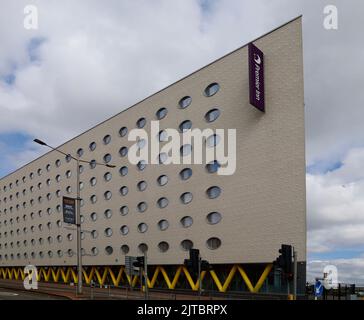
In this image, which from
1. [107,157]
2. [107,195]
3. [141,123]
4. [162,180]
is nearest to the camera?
[162,180]

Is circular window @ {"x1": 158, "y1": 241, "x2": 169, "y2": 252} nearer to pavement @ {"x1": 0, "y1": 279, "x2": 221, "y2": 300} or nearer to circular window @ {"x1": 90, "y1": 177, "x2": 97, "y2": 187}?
pavement @ {"x1": 0, "y1": 279, "x2": 221, "y2": 300}

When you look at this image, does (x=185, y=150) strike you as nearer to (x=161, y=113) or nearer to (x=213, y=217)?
(x=161, y=113)

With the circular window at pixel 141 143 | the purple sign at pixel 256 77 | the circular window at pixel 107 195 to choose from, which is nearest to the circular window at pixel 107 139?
the circular window at pixel 107 195

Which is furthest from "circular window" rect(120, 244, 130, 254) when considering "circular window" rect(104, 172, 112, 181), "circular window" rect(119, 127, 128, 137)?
"circular window" rect(119, 127, 128, 137)

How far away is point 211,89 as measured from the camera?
41.5 metres

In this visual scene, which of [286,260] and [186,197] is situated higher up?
[186,197]

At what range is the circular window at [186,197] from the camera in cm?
4162

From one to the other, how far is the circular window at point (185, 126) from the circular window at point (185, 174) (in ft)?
12.7

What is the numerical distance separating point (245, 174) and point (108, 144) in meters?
21.2

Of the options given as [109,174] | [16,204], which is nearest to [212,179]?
[109,174]

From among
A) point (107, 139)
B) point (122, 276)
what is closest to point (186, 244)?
point (122, 276)

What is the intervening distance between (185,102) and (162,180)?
805 centimetres

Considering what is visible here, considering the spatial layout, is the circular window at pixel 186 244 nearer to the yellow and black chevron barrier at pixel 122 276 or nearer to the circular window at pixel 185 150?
the yellow and black chevron barrier at pixel 122 276

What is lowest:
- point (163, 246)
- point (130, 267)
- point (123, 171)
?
point (163, 246)
